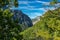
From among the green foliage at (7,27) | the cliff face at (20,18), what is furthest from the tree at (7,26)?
the cliff face at (20,18)

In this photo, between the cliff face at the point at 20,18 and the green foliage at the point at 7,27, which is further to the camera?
the cliff face at the point at 20,18

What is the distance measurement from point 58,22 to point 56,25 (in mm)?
157

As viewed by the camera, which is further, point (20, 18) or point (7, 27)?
point (20, 18)

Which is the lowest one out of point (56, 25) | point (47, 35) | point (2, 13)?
point (47, 35)

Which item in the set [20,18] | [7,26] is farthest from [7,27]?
[20,18]

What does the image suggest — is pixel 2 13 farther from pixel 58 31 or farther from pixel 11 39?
pixel 58 31

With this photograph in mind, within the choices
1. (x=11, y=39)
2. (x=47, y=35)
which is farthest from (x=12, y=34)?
(x=47, y=35)

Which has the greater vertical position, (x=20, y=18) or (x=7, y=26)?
(x=7, y=26)

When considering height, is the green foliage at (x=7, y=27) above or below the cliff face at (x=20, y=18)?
above

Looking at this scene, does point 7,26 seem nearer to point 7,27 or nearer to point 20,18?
point 7,27

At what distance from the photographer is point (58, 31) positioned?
630 centimetres

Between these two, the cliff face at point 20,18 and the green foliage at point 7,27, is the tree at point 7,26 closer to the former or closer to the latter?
the green foliage at point 7,27

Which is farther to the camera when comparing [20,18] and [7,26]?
[20,18]

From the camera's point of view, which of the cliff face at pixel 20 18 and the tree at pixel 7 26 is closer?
the tree at pixel 7 26
